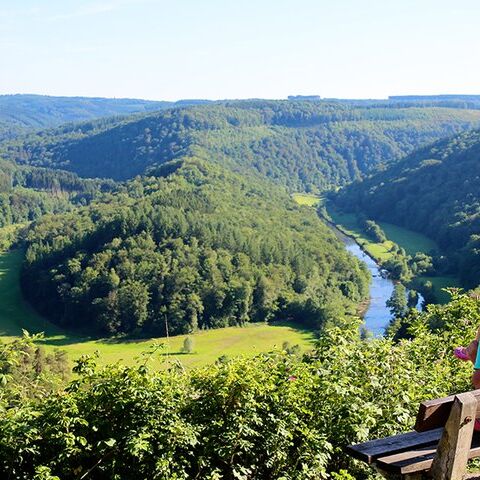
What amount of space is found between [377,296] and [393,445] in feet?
314

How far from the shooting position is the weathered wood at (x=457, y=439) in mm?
4734

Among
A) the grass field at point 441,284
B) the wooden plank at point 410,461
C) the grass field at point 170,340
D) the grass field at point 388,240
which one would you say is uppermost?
the wooden plank at point 410,461

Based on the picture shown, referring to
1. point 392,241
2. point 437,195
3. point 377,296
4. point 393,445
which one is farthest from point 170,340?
point 437,195

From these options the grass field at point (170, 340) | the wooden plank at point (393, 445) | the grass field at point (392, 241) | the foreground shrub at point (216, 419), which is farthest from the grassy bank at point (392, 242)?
the wooden plank at point (393, 445)

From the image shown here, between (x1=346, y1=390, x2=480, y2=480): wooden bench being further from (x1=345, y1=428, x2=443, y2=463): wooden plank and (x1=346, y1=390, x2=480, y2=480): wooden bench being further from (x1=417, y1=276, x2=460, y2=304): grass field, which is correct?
(x1=417, y1=276, x2=460, y2=304): grass field

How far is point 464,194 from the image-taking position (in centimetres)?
13350

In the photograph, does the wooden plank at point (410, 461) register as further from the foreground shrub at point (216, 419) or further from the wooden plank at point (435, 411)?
the foreground shrub at point (216, 419)

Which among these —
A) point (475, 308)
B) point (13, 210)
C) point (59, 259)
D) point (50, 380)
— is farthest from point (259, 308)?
point (13, 210)

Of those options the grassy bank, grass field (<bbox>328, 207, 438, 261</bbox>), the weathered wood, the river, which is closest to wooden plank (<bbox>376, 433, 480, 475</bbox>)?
the weathered wood

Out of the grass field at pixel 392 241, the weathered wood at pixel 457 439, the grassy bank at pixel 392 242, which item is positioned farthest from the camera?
the grass field at pixel 392 241

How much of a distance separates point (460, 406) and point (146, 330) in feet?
286

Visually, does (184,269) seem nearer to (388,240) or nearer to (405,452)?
(388,240)

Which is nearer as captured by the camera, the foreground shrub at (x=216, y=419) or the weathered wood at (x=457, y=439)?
the weathered wood at (x=457, y=439)

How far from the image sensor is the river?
80938 mm
